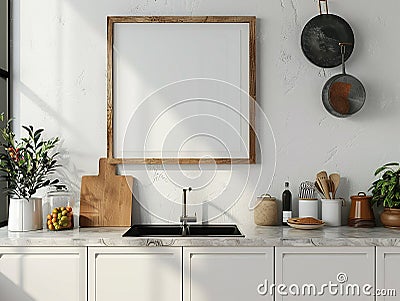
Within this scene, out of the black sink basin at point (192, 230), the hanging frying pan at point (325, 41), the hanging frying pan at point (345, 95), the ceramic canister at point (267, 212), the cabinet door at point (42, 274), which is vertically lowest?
the cabinet door at point (42, 274)

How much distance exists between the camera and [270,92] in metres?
3.65

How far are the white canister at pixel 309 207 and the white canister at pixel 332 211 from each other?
0.05 metres

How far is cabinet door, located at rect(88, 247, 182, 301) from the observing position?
308cm

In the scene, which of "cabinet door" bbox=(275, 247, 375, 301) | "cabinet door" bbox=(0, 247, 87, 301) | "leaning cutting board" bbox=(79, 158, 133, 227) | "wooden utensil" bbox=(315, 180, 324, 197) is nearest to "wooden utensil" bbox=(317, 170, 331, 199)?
"wooden utensil" bbox=(315, 180, 324, 197)

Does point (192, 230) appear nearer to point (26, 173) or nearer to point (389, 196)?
point (26, 173)

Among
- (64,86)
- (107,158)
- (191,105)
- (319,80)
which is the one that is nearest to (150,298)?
(107,158)

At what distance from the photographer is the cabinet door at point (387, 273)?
10.0 ft

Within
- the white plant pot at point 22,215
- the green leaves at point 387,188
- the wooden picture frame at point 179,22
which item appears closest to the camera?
the white plant pot at point 22,215

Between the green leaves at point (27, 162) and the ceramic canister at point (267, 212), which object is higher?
the green leaves at point (27, 162)

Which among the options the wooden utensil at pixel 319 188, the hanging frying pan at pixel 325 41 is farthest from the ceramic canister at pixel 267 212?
the hanging frying pan at pixel 325 41

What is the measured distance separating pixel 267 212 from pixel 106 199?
973 mm

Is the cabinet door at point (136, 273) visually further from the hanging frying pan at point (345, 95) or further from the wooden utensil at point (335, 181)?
the hanging frying pan at point (345, 95)

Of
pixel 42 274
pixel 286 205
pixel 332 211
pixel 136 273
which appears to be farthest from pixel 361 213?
pixel 42 274

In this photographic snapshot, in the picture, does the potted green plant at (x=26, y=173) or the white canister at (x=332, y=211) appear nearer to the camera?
the potted green plant at (x=26, y=173)
